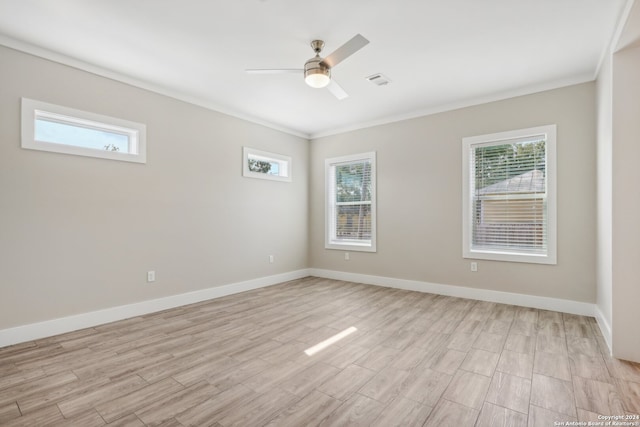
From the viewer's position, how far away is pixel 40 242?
3080mm

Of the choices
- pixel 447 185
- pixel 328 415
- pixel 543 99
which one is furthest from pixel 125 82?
pixel 543 99

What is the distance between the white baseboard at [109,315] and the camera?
9.66 ft

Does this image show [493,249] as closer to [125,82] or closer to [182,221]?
[182,221]

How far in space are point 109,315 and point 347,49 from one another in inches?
148

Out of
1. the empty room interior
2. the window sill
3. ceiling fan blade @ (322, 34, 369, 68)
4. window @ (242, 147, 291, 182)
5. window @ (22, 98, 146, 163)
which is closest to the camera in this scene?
the empty room interior

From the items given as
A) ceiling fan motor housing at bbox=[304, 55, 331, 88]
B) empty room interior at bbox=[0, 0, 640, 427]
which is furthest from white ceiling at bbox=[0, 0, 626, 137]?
ceiling fan motor housing at bbox=[304, 55, 331, 88]

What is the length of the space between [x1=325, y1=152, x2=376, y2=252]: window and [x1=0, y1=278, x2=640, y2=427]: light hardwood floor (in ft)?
6.88

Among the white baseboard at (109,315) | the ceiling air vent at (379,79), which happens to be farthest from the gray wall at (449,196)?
the white baseboard at (109,315)

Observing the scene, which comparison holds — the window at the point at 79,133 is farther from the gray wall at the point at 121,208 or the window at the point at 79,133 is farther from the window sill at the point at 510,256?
the window sill at the point at 510,256

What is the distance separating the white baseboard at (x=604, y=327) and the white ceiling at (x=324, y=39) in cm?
271

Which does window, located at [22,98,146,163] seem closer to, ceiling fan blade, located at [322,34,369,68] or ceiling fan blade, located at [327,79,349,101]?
ceiling fan blade, located at [327,79,349,101]

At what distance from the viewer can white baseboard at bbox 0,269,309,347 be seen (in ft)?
9.66

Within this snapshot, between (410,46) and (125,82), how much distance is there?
3.30 metres

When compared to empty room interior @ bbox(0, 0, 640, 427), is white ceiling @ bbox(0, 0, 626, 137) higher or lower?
higher
